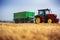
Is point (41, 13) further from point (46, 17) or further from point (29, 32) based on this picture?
point (29, 32)

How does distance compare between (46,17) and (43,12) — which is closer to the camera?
(46,17)

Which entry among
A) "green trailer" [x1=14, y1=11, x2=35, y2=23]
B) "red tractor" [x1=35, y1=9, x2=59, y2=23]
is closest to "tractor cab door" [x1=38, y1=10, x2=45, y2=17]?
"red tractor" [x1=35, y1=9, x2=59, y2=23]

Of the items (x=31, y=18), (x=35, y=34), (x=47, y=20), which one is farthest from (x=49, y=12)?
(x=35, y=34)

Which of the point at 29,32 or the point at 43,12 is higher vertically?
the point at 43,12

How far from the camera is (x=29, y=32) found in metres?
2.91

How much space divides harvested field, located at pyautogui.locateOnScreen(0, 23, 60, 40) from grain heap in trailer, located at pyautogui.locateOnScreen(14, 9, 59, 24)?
14 centimetres

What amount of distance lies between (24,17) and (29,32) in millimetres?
443

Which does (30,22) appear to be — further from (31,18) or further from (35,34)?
(35,34)

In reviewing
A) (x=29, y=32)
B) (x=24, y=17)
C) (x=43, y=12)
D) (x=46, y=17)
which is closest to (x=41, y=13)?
(x=43, y=12)

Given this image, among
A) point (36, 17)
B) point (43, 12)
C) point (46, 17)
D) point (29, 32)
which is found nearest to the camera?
point (29, 32)

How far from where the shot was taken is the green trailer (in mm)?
3169

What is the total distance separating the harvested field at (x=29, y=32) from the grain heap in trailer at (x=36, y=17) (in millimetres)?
138

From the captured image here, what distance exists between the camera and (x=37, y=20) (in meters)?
3.17

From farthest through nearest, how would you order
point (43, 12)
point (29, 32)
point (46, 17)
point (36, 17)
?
1. point (43, 12)
2. point (46, 17)
3. point (36, 17)
4. point (29, 32)
